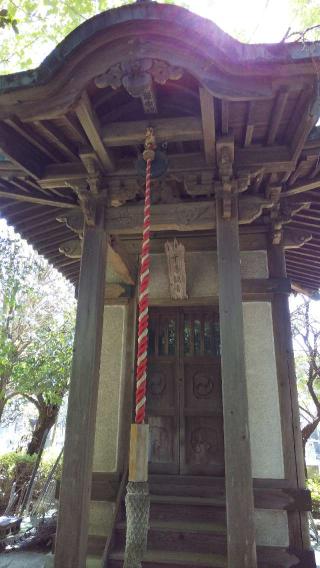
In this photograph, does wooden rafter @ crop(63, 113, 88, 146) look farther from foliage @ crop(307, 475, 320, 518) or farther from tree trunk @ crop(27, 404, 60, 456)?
tree trunk @ crop(27, 404, 60, 456)

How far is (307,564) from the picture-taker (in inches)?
156

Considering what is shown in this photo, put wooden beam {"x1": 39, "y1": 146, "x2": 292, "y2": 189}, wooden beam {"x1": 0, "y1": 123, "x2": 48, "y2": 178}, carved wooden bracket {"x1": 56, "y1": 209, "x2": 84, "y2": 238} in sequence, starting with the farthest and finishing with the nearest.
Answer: carved wooden bracket {"x1": 56, "y1": 209, "x2": 84, "y2": 238} < wooden beam {"x1": 39, "y1": 146, "x2": 292, "y2": 189} < wooden beam {"x1": 0, "y1": 123, "x2": 48, "y2": 178}

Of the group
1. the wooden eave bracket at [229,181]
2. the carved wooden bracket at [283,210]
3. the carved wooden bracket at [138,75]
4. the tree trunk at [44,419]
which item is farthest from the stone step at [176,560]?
the tree trunk at [44,419]

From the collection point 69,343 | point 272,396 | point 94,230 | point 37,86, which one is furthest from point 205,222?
point 69,343

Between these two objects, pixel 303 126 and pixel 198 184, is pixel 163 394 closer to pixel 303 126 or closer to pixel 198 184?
pixel 198 184

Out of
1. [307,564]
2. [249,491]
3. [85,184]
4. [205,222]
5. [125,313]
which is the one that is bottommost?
[307,564]

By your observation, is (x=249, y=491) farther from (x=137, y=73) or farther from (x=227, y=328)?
(x=137, y=73)

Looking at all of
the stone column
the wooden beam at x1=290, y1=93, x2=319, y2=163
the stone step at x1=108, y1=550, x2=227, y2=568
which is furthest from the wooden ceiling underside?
the stone step at x1=108, y1=550, x2=227, y2=568

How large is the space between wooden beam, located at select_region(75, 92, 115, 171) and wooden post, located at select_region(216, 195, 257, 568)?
1218 mm

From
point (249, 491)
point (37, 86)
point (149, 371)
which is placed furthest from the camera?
point (149, 371)

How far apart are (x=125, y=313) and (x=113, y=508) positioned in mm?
2352

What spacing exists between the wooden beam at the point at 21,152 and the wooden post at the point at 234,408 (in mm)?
1849

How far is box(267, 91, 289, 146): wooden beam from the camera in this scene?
3.10m

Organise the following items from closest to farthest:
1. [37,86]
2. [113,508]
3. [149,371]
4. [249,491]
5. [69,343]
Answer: [249,491] → [37,86] → [113,508] → [149,371] → [69,343]
